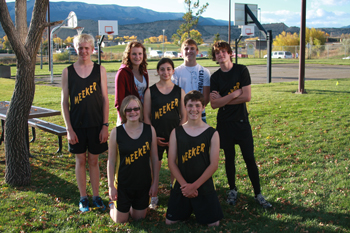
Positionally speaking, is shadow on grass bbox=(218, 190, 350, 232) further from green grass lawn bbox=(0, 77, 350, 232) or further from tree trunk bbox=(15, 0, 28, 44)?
tree trunk bbox=(15, 0, 28, 44)

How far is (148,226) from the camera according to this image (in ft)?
11.6

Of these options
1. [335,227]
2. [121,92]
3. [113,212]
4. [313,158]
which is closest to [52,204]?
[113,212]

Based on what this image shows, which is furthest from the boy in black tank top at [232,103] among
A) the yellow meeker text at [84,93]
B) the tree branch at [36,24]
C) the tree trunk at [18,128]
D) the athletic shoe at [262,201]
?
the tree trunk at [18,128]

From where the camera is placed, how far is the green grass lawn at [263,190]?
3.53 meters

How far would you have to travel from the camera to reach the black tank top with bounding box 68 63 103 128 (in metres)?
3.73

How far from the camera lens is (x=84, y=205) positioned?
3.96 metres

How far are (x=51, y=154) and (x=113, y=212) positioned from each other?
10.4ft

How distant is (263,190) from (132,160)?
1.99m

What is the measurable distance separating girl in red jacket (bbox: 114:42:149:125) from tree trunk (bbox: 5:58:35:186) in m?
1.50

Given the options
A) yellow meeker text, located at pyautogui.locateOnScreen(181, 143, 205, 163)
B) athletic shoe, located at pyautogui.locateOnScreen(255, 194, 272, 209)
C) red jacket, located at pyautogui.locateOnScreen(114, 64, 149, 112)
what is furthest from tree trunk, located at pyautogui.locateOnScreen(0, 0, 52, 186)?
athletic shoe, located at pyautogui.locateOnScreen(255, 194, 272, 209)

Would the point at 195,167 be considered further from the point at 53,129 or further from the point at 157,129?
the point at 53,129

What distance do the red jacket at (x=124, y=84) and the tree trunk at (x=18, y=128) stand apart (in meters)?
1.53

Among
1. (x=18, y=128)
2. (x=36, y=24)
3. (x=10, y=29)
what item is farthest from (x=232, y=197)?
(x=10, y=29)

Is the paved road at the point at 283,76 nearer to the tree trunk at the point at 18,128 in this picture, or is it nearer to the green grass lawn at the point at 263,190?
the green grass lawn at the point at 263,190
